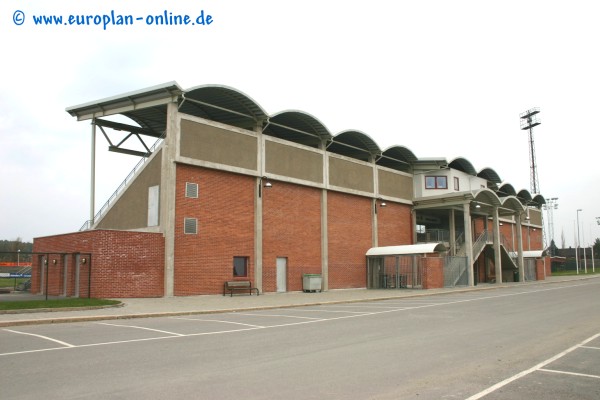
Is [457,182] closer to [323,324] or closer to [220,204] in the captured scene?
[220,204]

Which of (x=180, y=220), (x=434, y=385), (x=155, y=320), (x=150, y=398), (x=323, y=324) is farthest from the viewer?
(x=180, y=220)

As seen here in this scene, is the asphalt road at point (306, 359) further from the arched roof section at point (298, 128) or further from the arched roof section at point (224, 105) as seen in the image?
the arched roof section at point (298, 128)

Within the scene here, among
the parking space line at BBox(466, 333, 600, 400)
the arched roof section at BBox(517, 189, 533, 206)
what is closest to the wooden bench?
the parking space line at BBox(466, 333, 600, 400)

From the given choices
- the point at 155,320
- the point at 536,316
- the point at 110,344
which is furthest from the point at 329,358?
the point at 536,316

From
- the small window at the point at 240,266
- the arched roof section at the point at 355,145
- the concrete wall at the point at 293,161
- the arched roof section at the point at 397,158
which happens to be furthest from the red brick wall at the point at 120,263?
the arched roof section at the point at 397,158

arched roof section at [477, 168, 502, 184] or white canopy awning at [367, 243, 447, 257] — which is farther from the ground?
arched roof section at [477, 168, 502, 184]

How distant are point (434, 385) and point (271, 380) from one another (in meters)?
2.14

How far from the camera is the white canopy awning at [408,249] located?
32.4 metres

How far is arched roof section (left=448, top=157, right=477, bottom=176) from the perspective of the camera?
4188 cm

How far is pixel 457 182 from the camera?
137ft

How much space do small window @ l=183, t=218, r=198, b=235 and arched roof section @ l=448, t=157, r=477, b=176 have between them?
77.0ft

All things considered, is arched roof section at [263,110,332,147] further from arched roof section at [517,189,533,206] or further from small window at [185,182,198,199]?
arched roof section at [517,189,533,206]

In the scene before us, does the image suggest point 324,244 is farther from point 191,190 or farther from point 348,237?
point 191,190

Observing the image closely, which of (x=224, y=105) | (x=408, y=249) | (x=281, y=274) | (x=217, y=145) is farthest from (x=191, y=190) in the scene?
(x=408, y=249)
